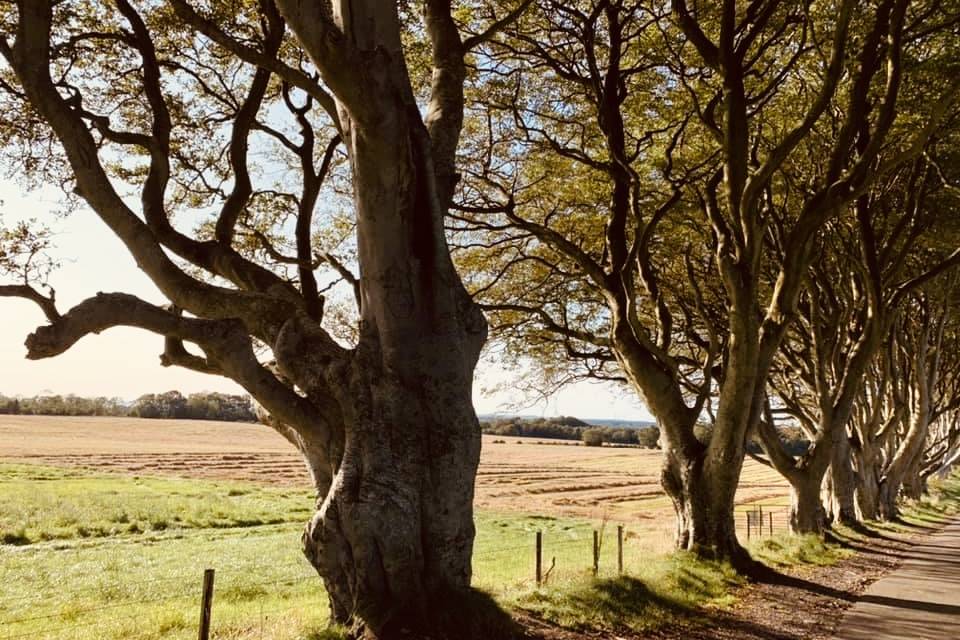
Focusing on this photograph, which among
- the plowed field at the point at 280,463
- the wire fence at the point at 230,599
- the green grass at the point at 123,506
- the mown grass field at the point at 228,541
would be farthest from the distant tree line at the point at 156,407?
the wire fence at the point at 230,599

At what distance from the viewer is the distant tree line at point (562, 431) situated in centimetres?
14098

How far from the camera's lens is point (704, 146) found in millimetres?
14281

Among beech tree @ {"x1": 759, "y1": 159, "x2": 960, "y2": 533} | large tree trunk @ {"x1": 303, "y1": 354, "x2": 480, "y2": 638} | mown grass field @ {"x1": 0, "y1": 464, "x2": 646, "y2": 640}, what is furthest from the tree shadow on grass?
beech tree @ {"x1": 759, "y1": 159, "x2": 960, "y2": 533}

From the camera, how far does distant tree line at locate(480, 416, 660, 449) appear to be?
140975 millimetres

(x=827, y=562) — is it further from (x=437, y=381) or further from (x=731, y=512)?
(x=437, y=381)

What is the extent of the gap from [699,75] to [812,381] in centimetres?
1040

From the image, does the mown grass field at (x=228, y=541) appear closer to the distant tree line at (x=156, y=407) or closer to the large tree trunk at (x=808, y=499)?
the large tree trunk at (x=808, y=499)

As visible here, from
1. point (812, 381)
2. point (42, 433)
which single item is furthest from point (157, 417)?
point (812, 381)

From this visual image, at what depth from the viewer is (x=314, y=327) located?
7566mm

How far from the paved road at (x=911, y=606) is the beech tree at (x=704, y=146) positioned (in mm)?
2442

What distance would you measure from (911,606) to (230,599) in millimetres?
12810

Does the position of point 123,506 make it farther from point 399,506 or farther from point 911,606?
point 911,606

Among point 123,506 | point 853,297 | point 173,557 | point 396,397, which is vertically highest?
point 853,297

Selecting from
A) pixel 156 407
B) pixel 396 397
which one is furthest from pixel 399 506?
pixel 156 407
